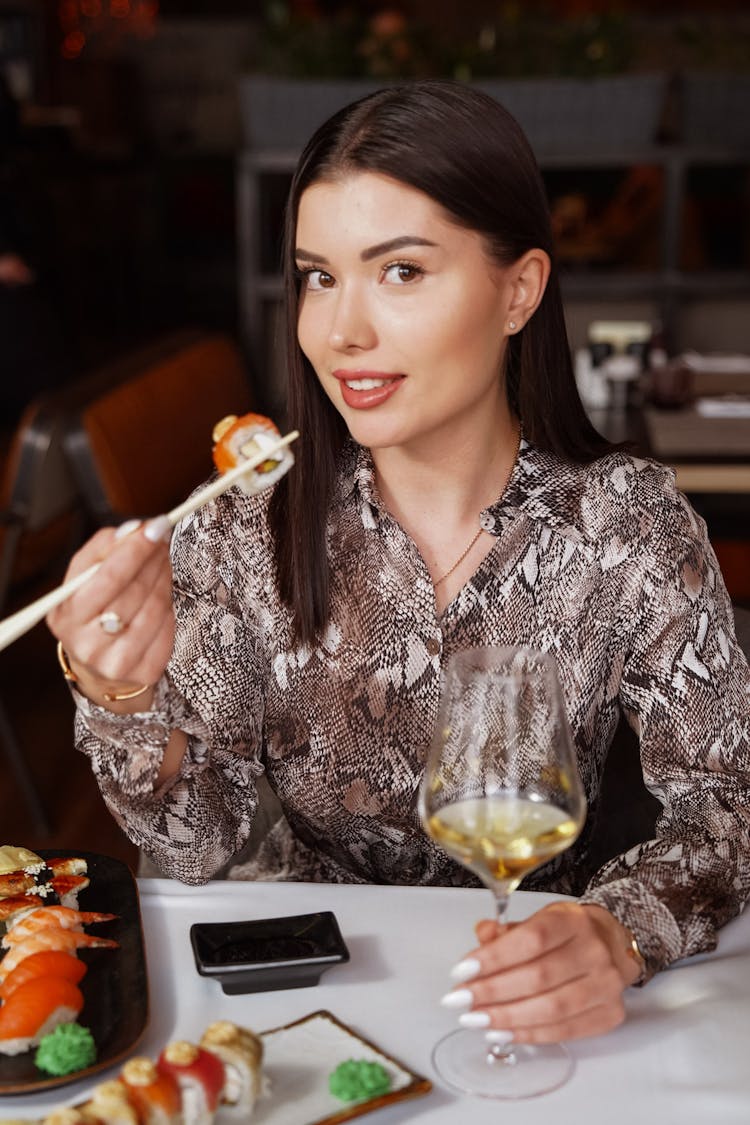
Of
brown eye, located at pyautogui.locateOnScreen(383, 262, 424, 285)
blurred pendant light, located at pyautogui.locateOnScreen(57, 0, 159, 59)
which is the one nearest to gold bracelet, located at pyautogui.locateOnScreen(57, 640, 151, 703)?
brown eye, located at pyautogui.locateOnScreen(383, 262, 424, 285)

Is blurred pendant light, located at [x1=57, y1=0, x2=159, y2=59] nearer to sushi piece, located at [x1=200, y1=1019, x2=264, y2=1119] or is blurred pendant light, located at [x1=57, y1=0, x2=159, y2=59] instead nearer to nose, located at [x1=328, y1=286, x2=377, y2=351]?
nose, located at [x1=328, y1=286, x2=377, y2=351]

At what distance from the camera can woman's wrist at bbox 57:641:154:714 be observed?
116 cm

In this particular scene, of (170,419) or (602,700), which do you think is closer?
(602,700)

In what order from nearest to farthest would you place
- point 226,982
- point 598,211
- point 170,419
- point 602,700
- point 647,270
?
1. point 226,982
2. point 602,700
3. point 170,419
4. point 647,270
5. point 598,211

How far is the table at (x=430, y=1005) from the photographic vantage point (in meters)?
0.97

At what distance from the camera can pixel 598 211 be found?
19.8 ft

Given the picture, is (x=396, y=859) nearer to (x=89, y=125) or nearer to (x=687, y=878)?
(x=687, y=878)

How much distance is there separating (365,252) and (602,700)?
21.3 inches

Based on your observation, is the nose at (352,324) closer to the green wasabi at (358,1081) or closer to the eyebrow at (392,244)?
the eyebrow at (392,244)

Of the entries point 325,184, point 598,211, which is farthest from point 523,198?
point 598,211

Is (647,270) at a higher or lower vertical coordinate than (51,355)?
higher

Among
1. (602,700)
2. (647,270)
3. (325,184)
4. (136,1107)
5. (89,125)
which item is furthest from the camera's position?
(89,125)

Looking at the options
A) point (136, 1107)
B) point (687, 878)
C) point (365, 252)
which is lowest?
point (687, 878)

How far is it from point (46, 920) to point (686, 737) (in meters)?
0.65
